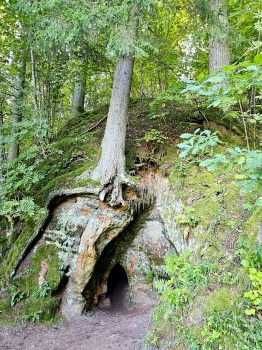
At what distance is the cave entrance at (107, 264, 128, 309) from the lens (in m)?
6.07

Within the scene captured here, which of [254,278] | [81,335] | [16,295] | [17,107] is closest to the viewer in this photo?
[254,278]

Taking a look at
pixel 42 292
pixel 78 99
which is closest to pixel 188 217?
pixel 42 292

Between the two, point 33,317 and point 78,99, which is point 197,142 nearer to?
point 33,317

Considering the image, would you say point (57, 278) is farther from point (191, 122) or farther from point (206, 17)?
point (206, 17)

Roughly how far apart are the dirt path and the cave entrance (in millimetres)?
1019

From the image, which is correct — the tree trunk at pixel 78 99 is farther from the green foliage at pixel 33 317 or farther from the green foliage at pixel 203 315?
the green foliage at pixel 203 315

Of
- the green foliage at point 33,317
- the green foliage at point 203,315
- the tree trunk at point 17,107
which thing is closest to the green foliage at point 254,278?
the green foliage at point 203,315

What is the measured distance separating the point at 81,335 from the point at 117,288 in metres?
2.38

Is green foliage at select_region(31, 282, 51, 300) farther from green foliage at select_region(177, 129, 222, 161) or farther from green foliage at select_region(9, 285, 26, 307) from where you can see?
green foliage at select_region(177, 129, 222, 161)

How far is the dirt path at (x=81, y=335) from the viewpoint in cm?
393

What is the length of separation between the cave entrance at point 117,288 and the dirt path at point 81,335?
1.02m

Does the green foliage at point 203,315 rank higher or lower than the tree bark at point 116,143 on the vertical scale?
lower

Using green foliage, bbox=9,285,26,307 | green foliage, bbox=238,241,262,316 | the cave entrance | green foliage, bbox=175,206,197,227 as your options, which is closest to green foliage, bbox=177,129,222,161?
green foliage, bbox=238,241,262,316

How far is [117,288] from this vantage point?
262 inches
